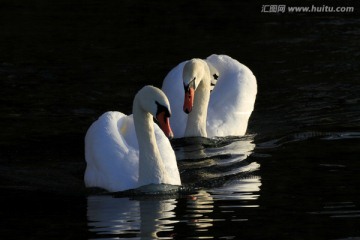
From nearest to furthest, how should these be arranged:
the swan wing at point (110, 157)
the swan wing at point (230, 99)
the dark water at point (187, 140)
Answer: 1. the dark water at point (187, 140)
2. the swan wing at point (110, 157)
3. the swan wing at point (230, 99)

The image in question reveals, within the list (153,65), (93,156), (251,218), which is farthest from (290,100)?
(251,218)

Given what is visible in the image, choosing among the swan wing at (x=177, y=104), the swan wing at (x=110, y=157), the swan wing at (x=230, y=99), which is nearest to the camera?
the swan wing at (x=110, y=157)

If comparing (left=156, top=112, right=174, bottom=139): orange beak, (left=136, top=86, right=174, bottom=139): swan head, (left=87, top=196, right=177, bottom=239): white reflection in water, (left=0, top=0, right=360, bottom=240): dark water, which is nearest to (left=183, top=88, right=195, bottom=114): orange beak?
(left=0, top=0, right=360, bottom=240): dark water

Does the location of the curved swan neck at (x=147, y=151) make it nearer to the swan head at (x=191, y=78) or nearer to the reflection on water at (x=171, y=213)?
the reflection on water at (x=171, y=213)

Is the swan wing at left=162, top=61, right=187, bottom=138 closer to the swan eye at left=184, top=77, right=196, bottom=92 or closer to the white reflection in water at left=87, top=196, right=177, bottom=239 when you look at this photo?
the swan eye at left=184, top=77, right=196, bottom=92

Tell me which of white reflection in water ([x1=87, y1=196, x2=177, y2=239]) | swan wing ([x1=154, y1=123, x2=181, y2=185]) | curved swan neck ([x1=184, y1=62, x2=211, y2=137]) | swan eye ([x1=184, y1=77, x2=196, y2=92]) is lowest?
white reflection in water ([x1=87, y1=196, x2=177, y2=239])

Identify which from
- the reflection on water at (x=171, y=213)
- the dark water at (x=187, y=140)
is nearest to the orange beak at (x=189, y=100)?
the dark water at (x=187, y=140)

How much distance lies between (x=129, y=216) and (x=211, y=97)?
Result: 5.69 meters

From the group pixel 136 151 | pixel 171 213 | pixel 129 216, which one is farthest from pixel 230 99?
pixel 129 216

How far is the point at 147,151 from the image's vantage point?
1376cm

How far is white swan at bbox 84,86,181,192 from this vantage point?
13625 millimetres

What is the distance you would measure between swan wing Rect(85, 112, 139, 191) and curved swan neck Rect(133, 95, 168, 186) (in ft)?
0.70

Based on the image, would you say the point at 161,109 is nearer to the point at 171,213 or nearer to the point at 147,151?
the point at 147,151

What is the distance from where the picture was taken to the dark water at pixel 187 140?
40.6 ft
